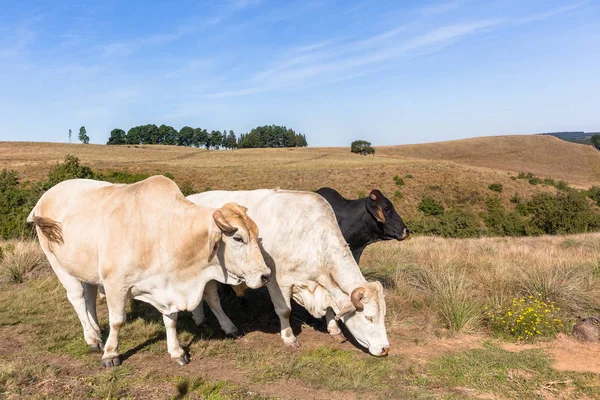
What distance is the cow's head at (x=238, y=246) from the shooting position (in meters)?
5.11

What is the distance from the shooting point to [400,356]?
6285 millimetres

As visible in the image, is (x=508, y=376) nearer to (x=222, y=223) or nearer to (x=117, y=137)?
(x=222, y=223)

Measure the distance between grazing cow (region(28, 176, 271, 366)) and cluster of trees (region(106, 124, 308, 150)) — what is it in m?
138

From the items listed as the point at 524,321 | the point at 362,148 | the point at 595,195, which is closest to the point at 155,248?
the point at 524,321

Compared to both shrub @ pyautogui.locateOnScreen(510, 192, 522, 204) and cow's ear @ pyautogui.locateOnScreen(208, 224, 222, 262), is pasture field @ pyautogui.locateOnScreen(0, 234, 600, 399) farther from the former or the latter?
shrub @ pyautogui.locateOnScreen(510, 192, 522, 204)

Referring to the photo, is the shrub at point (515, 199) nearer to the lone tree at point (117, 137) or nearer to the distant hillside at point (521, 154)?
the distant hillside at point (521, 154)

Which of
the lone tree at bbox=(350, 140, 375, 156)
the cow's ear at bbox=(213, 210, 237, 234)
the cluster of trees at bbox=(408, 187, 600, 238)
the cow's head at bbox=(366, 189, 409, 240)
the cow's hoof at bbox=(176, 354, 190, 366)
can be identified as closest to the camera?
the cow's ear at bbox=(213, 210, 237, 234)

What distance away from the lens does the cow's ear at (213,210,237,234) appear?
16.5 ft

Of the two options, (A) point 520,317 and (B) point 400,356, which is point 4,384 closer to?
(B) point 400,356

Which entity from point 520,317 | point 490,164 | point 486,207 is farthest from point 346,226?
point 490,164

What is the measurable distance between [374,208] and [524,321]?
3009 millimetres

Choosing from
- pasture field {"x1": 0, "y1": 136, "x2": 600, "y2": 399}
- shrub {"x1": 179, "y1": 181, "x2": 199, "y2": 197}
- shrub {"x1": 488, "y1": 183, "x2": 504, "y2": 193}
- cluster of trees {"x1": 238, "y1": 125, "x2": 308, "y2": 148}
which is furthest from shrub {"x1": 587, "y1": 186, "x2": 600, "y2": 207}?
cluster of trees {"x1": 238, "y1": 125, "x2": 308, "y2": 148}

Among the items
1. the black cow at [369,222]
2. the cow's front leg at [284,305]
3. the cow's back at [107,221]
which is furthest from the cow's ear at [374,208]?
the cow's back at [107,221]

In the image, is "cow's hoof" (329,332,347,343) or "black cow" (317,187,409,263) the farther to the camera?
"black cow" (317,187,409,263)
